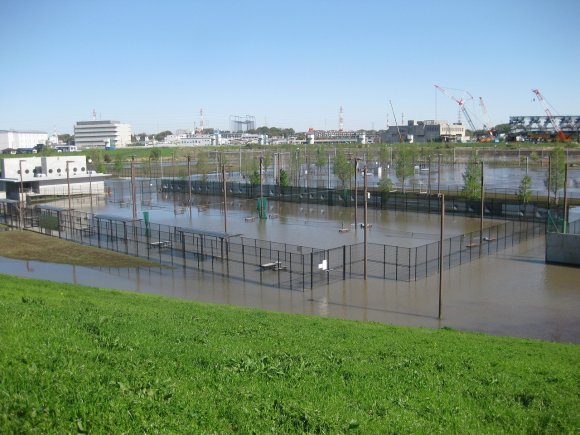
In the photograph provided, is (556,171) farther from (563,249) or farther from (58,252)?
(58,252)

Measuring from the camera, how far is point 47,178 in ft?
198

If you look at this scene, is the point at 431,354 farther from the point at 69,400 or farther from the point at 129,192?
the point at 129,192

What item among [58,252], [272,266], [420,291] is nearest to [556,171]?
[420,291]

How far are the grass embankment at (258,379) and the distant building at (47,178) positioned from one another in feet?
158

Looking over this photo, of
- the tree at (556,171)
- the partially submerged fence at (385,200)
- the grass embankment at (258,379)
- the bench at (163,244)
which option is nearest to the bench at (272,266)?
the bench at (163,244)

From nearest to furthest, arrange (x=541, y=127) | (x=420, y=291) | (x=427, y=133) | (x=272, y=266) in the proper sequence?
(x=420, y=291) < (x=272, y=266) < (x=541, y=127) < (x=427, y=133)

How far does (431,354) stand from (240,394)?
5.77 metres

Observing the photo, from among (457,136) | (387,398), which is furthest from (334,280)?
(457,136)

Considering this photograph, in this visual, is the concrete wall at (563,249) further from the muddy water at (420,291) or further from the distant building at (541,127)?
the distant building at (541,127)

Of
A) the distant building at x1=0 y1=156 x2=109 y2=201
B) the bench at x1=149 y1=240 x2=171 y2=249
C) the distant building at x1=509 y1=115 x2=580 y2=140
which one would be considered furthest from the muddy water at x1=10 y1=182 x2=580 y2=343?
the distant building at x1=509 y1=115 x2=580 y2=140

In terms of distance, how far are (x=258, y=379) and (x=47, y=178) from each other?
56.4m

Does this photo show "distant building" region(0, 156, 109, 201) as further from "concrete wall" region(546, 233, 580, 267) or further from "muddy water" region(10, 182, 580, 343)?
"concrete wall" region(546, 233, 580, 267)

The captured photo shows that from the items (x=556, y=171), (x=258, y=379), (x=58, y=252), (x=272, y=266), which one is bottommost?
(x=58, y=252)

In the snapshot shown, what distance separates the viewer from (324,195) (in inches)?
2036
